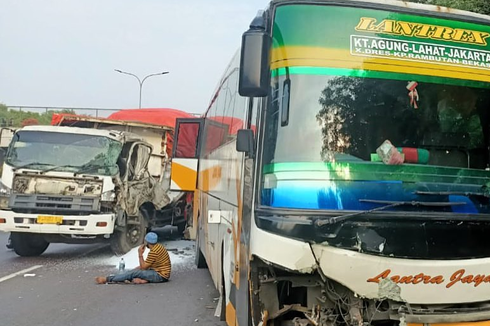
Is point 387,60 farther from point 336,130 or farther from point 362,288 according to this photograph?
point 362,288

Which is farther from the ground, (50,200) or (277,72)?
(277,72)

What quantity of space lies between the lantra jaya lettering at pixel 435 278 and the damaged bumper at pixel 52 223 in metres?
7.74

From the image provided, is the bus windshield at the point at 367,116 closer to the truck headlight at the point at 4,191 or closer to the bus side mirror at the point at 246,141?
the bus side mirror at the point at 246,141

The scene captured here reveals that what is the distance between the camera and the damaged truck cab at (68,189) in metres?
10.3

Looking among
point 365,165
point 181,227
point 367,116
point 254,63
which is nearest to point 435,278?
point 365,165

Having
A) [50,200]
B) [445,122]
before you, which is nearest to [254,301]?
[445,122]

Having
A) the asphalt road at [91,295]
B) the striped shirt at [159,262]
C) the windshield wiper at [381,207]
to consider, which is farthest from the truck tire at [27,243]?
the windshield wiper at [381,207]

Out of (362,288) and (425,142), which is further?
(425,142)

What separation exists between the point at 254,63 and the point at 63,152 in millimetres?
8204

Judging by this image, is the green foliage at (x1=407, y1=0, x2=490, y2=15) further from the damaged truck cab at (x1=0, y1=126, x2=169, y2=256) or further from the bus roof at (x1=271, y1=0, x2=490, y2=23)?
the bus roof at (x1=271, y1=0, x2=490, y2=23)

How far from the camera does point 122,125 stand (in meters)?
14.0

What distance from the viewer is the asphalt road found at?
6630mm

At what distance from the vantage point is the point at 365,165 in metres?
3.77

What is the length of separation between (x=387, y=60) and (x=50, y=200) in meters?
8.19
